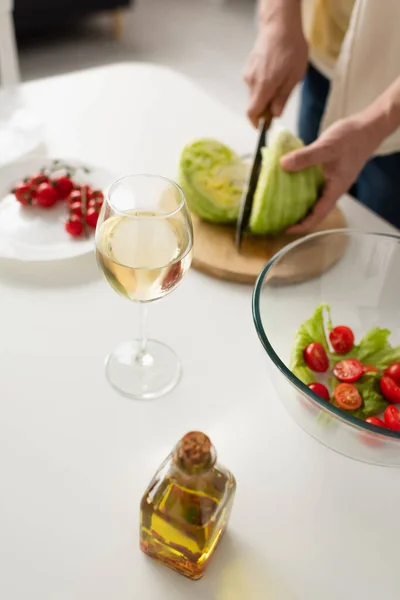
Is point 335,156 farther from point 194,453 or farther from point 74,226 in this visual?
point 194,453

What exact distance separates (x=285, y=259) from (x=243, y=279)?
3.0 inches

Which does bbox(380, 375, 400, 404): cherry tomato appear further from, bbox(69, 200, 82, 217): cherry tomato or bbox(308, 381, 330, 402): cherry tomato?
bbox(69, 200, 82, 217): cherry tomato

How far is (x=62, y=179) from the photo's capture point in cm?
105

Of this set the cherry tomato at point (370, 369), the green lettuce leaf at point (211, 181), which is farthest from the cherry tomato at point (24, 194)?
the cherry tomato at point (370, 369)

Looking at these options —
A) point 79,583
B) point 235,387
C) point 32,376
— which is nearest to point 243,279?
point 235,387

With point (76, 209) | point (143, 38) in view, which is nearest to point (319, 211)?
point (76, 209)

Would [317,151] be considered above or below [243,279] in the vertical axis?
above

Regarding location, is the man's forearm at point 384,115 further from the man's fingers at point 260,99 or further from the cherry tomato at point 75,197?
the cherry tomato at point 75,197

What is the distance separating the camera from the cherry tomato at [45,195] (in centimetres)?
102

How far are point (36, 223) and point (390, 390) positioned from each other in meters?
0.60

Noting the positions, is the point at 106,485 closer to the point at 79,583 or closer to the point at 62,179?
the point at 79,583

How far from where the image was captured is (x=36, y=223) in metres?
1.01

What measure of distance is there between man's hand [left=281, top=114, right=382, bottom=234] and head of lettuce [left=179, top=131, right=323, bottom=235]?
15 millimetres

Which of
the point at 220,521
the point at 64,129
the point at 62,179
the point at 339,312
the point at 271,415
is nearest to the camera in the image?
the point at 220,521
